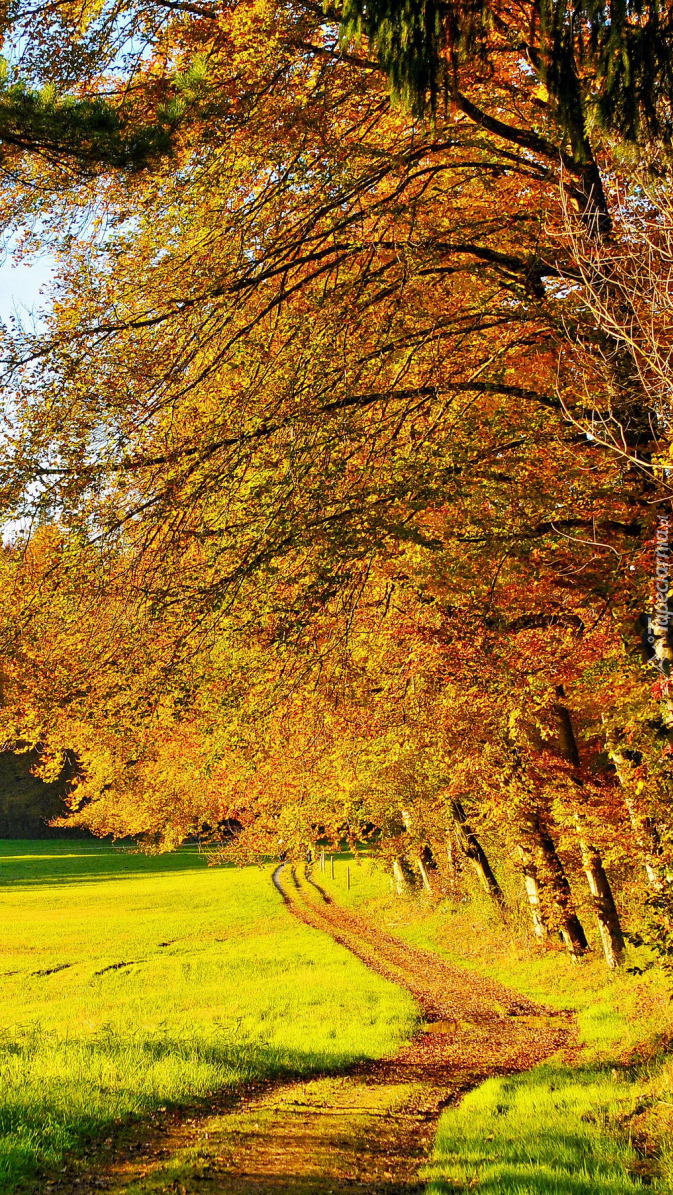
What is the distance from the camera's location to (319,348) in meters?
7.27

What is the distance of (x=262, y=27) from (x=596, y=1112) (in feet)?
31.6

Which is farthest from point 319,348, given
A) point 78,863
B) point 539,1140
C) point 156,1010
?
point 78,863

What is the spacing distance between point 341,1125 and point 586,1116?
2.33 m

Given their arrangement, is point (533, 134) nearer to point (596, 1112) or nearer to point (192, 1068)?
point (596, 1112)

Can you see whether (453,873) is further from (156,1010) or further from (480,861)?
(156,1010)

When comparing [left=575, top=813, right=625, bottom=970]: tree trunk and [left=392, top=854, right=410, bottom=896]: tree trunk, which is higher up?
[left=575, top=813, right=625, bottom=970]: tree trunk

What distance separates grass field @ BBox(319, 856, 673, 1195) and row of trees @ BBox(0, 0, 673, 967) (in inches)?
57.4

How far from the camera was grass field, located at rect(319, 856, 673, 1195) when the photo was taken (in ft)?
20.1

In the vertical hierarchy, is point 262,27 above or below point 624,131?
above

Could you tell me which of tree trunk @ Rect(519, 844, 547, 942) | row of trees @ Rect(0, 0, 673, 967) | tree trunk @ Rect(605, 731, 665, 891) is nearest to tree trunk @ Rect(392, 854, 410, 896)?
tree trunk @ Rect(519, 844, 547, 942)

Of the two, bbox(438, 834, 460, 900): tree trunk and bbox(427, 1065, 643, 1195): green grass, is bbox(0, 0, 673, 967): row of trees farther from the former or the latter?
bbox(438, 834, 460, 900): tree trunk

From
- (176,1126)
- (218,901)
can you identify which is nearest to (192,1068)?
(176,1126)

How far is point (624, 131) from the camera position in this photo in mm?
6359

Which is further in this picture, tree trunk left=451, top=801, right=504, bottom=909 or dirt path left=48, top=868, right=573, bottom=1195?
tree trunk left=451, top=801, right=504, bottom=909
